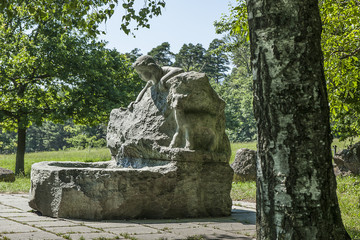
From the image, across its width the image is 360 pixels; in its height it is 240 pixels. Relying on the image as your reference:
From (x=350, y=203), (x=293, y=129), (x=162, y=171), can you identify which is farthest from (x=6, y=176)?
(x=293, y=129)

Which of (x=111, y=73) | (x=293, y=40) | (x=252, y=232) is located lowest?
(x=252, y=232)

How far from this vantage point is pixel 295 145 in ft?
9.99

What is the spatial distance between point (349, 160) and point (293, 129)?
1111cm

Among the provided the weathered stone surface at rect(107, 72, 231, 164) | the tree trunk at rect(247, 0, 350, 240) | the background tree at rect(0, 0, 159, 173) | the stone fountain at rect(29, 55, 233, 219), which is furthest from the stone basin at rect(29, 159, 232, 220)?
the background tree at rect(0, 0, 159, 173)

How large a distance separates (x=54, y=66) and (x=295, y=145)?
55.4 feet

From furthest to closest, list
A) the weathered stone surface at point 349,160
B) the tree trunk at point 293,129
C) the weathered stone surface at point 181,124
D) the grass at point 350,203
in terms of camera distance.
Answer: the weathered stone surface at point 349,160
the weathered stone surface at point 181,124
the grass at point 350,203
the tree trunk at point 293,129

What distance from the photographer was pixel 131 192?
6.96 m

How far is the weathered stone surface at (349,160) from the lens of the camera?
1303cm

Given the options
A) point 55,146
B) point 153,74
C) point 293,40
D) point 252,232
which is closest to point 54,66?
point 153,74

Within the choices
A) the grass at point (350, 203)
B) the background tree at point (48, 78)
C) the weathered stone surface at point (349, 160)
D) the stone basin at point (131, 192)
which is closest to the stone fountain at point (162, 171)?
the stone basin at point (131, 192)

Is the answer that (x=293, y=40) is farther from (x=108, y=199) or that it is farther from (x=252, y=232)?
(x=108, y=199)

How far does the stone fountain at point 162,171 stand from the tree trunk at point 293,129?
13.1ft

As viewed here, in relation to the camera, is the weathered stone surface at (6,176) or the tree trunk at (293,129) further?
the weathered stone surface at (6,176)

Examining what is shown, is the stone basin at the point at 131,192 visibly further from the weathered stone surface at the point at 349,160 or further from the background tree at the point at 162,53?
the background tree at the point at 162,53
